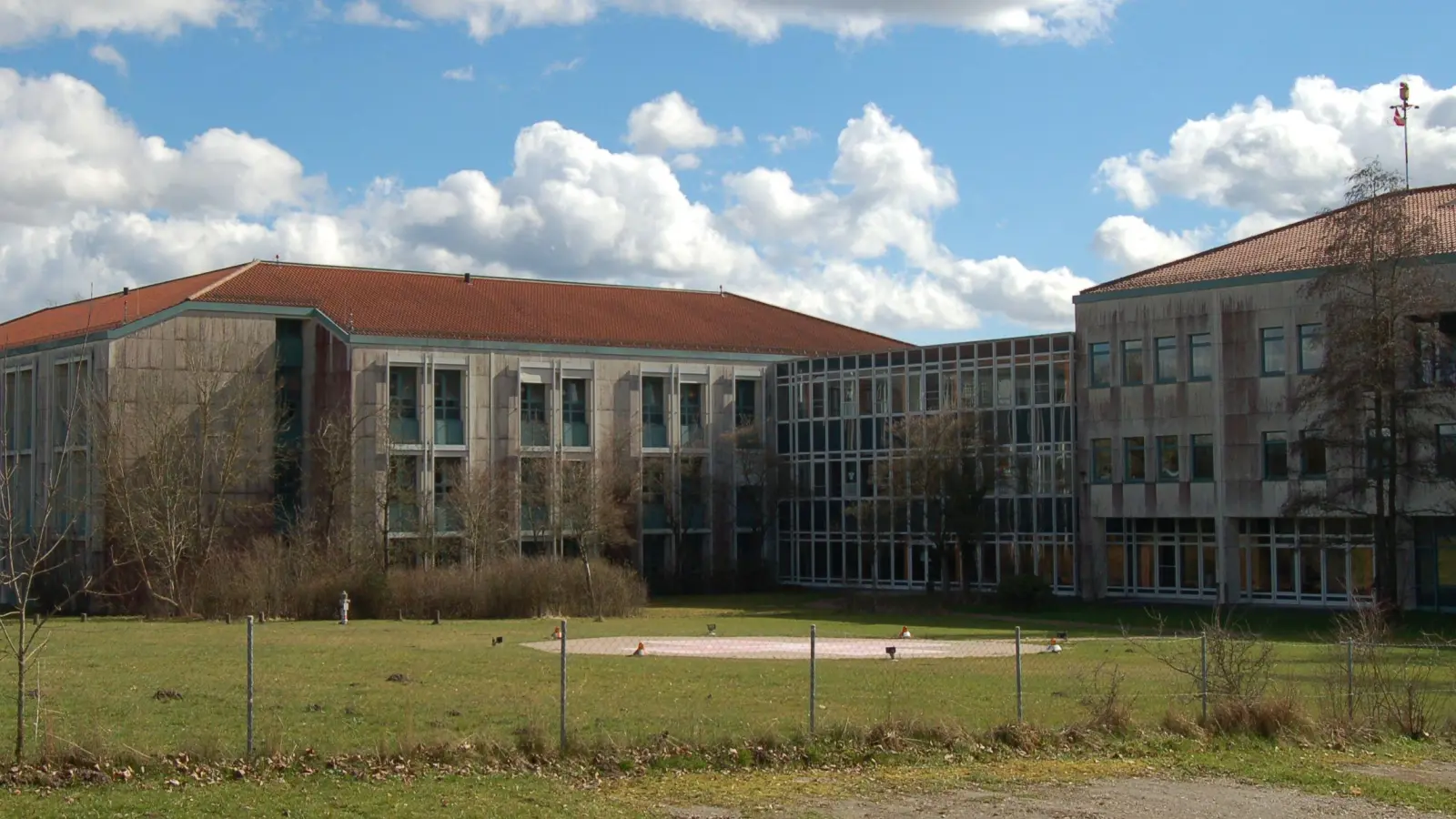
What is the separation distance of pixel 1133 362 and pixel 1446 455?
45.1 feet

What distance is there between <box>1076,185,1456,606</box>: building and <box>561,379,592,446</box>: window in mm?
21903

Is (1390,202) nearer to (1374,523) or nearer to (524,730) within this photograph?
(1374,523)

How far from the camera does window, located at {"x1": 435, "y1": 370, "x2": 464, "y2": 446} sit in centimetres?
6725

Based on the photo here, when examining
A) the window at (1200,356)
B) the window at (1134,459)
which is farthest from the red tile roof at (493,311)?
the window at (1200,356)

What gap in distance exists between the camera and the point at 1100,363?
60.7 meters

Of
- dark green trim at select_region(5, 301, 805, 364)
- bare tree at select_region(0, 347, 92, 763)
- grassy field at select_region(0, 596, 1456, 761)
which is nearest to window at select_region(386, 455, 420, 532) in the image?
dark green trim at select_region(5, 301, 805, 364)

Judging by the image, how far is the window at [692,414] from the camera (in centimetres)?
7344

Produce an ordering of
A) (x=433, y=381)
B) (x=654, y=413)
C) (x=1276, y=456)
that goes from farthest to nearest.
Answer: (x=654, y=413) < (x=433, y=381) < (x=1276, y=456)

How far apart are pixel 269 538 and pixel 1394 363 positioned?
37517 millimetres

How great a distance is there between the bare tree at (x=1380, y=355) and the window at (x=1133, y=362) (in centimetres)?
1050

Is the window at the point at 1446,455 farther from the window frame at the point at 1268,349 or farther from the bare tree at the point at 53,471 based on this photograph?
the bare tree at the point at 53,471

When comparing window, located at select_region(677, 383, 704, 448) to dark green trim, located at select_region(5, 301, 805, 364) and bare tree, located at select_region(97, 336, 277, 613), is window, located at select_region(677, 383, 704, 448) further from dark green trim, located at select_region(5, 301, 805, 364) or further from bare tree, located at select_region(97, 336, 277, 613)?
bare tree, located at select_region(97, 336, 277, 613)

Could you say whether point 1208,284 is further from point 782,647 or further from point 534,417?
point 534,417

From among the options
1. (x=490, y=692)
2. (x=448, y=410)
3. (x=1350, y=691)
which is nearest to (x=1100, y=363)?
(x=448, y=410)
